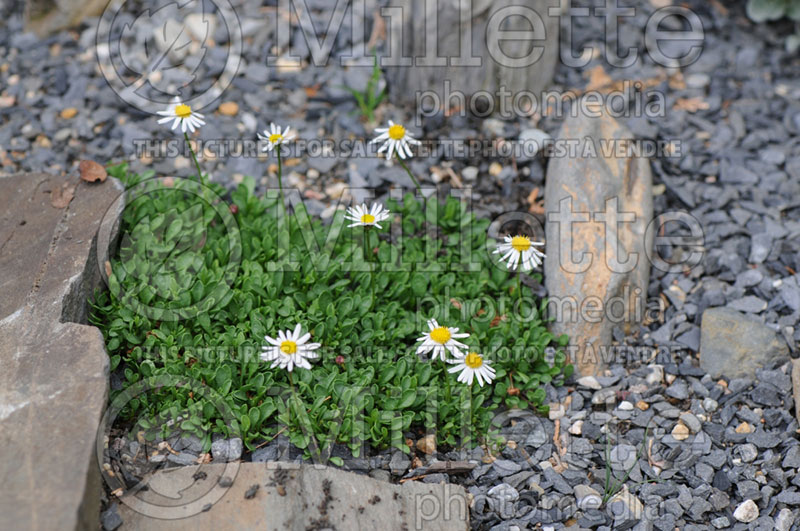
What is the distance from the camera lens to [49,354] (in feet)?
9.27

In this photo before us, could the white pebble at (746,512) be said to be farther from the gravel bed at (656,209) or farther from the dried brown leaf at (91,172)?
the dried brown leaf at (91,172)

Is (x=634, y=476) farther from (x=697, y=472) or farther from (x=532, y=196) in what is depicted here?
(x=532, y=196)

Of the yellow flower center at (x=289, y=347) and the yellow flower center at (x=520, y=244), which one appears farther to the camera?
the yellow flower center at (x=520, y=244)

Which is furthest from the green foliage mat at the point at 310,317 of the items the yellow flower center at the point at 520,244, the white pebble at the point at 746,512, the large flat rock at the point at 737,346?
the white pebble at the point at 746,512

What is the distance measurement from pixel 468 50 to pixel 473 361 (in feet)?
6.93

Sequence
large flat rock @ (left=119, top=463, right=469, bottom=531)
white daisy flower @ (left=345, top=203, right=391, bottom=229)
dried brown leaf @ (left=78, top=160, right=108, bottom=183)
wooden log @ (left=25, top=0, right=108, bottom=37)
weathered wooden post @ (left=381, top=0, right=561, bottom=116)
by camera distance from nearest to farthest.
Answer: large flat rock @ (left=119, top=463, right=469, bottom=531) < white daisy flower @ (left=345, top=203, right=391, bottom=229) < dried brown leaf @ (left=78, top=160, right=108, bottom=183) < weathered wooden post @ (left=381, top=0, right=561, bottom=116) < wooden log @ (left=25, top=0, right=108, bottom=37)

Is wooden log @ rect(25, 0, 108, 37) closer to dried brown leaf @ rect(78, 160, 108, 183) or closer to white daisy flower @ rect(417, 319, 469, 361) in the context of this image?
dried brown leaf @ rect(78, 160, 108, 183)

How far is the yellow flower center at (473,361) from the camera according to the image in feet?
10.1

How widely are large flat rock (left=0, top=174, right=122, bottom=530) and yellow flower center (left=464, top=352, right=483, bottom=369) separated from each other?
1.31 metres

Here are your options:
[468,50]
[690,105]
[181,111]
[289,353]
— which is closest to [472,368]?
[289,353]

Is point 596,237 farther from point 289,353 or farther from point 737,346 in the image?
point 289,353

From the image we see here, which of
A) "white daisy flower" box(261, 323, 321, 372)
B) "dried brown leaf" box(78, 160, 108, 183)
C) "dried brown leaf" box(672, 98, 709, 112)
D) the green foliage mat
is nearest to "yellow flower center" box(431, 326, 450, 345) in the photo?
the green foliage mat

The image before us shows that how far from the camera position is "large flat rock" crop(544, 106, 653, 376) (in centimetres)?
364

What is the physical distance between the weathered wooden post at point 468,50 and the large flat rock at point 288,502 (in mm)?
2463
